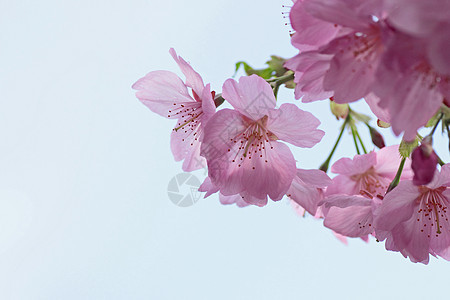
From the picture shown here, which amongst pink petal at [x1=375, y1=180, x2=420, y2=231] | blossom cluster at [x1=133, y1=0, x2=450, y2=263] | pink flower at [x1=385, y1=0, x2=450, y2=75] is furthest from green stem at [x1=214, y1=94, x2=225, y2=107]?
pink flower at [x1=385, y1=0, x2=450, y2=75]

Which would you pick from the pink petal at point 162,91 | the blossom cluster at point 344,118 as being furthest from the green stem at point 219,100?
the pink petal at point 162,91

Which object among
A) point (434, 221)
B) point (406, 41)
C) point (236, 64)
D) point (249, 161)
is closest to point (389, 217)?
point (434, 221)

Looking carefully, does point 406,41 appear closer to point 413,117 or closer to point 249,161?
point 413,117

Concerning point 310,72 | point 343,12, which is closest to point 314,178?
point 310,72

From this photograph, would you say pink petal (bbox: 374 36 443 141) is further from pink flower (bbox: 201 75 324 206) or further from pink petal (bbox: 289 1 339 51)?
pink flower (bbox: 201 75 324 206)

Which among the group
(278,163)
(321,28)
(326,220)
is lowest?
(326,220)

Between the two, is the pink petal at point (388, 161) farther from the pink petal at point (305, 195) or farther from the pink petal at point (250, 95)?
the pink petal at point (250, 95)
